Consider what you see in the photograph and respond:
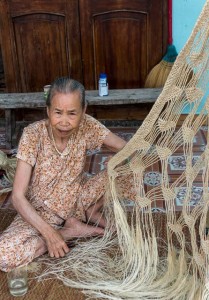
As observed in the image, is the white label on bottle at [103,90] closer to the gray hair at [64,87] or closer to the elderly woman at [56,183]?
the elderly woman at [56,183]

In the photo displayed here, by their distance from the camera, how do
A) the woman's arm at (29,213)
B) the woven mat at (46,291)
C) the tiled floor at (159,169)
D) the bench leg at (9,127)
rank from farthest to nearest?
the bench leg at (9,127) < the tiled floor at (159,169) < the woman's arm at (29,213) < the woven mat at (46,291)

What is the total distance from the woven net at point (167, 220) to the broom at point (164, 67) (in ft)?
4.67

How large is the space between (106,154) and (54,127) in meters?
1.30

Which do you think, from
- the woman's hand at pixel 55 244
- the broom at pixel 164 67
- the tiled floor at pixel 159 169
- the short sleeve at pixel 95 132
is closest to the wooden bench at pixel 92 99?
the broom at pixel 164 67

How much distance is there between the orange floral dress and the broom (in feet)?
4.43

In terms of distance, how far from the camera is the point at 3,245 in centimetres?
185

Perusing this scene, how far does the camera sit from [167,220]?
67.7 inches

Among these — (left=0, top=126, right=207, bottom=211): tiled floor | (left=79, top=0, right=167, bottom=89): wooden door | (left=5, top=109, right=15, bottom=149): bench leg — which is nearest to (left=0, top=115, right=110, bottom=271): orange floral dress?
(left=0, top=126, right=207, bottom=211): tiled floor

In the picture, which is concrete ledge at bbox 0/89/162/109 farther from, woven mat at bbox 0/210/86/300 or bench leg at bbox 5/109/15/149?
woven mat at bbox 0/210/86/300

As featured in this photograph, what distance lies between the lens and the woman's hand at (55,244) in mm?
1893

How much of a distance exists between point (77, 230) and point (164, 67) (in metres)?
1.62

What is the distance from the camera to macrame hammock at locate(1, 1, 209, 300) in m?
1.45

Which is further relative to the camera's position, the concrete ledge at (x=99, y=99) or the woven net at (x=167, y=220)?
the concrete ledge at (x=99, y=99)

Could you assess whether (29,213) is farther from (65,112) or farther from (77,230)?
(65,112)
